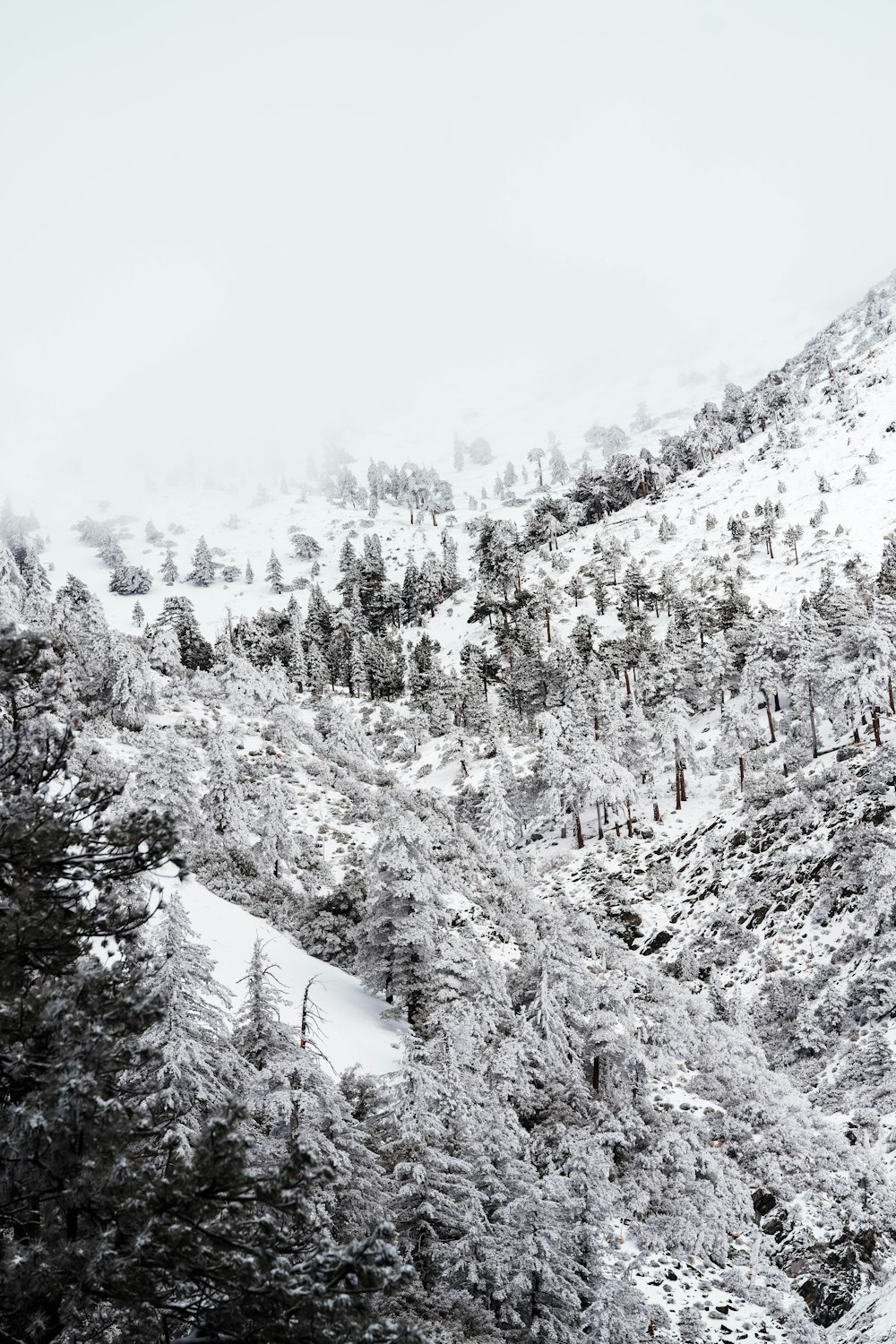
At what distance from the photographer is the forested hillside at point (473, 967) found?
18.8 feet

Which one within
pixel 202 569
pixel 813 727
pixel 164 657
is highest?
pixel 202 569

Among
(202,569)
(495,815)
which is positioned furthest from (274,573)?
(495,815)

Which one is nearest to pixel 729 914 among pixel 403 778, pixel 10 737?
pixel 403 778

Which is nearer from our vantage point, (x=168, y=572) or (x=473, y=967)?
(x=473, y=967)

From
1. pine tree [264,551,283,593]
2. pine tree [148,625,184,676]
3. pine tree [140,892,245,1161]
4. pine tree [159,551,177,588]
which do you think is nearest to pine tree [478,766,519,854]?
pine tree [148,625,184,676]

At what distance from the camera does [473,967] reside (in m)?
25.0

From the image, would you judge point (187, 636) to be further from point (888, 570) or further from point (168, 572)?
point (888, 570)

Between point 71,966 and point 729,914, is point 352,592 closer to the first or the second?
point 729,914

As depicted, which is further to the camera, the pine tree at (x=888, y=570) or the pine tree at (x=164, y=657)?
the pine tree at (x=164, y=657)

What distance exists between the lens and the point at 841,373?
128625 millimetres

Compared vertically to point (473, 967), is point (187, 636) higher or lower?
higher

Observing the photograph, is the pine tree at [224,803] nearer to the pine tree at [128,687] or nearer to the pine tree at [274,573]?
the pine tree at [128,687]

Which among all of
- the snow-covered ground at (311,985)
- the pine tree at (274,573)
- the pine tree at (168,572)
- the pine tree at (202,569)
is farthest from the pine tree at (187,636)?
the snow-covered ground at (311,985)

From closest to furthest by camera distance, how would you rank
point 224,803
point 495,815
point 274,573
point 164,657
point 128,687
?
point 224,803 < point 495,815 < point 128,687 < point 164,657 < point 274,573
